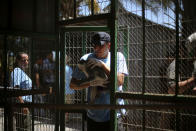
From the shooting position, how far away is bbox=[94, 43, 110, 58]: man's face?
365 cm

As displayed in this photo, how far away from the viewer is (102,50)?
367 centimetres

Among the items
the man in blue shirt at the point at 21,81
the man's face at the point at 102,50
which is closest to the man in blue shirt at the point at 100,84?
the man's face at the point at 102,50

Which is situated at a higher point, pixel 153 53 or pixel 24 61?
pixel 153 53

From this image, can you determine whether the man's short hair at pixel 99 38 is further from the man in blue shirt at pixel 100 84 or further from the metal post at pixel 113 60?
the metal post at pixel 113 60

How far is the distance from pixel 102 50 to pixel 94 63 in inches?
8.9

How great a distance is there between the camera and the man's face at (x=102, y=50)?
3.65m

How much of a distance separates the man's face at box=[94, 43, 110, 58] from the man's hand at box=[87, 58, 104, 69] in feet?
0.40

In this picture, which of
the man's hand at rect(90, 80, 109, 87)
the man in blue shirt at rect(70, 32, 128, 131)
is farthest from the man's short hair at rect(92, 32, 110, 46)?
the man's hand at rect(90, 80, 109, 87)

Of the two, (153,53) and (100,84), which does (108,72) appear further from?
(153,53)

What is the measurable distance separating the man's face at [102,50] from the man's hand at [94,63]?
0.12 meters

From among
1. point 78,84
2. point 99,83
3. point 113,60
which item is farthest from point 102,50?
point 78,84

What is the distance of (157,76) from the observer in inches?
129

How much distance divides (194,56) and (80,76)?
5.15 feet

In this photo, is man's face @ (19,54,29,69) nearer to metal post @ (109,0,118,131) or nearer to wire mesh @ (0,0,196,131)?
wire mesh @ (0,0,196,131)
